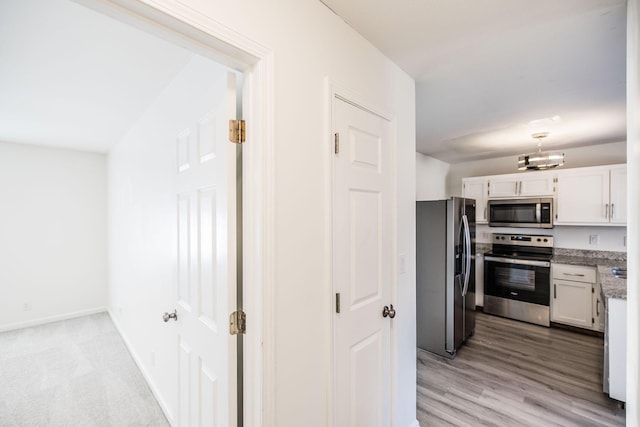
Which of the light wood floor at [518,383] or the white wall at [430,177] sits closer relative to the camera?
the light wood floor at [518,383]

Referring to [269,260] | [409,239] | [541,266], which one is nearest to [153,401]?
[269,260]

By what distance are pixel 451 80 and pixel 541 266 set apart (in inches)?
126

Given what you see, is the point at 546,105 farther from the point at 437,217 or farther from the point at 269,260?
the point at 269,260

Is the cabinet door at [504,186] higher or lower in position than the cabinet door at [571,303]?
higher

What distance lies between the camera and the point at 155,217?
2.24 meters

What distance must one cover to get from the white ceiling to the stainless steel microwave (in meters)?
4.53

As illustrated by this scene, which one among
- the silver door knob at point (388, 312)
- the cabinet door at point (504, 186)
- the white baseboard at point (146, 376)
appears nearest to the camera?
the silver door knob at point (388, 312)

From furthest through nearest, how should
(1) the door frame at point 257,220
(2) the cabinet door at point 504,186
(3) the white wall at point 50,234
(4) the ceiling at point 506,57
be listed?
(2) the cabinet door at point 504,186
(3) the white wall at point 50,234
(4) the ceiling at point 506,57
(1) the door frame at point 257,220

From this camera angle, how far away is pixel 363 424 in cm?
146

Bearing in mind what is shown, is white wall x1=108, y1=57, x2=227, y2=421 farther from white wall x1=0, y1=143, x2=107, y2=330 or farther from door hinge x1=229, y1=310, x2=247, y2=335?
white wall x1=0, y1=143, x2=107, y2=330

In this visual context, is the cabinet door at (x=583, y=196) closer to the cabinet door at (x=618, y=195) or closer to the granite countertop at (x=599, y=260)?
the cabinet door at (x=618, y=195)

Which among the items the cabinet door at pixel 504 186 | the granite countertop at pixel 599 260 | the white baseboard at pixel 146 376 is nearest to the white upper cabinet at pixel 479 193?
the cabinet door at pixel 504 186

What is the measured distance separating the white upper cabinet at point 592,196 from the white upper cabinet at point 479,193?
2.94 ft

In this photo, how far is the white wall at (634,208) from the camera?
3.50ft
